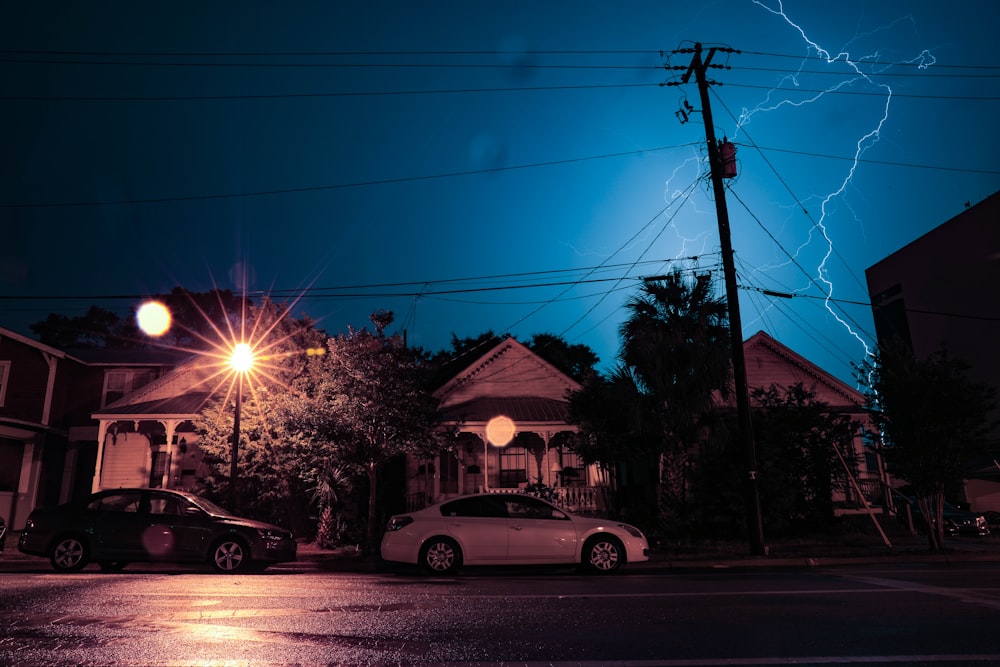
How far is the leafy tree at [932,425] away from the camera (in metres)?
14.5

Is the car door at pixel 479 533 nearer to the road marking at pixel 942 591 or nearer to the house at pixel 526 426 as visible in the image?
the road marking at pixel 942 591

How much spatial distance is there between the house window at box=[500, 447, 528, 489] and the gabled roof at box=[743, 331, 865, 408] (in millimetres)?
9012

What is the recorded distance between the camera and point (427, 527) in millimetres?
11906

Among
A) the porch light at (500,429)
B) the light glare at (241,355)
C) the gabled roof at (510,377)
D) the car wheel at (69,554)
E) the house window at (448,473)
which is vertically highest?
the gabled roof at (510,377)

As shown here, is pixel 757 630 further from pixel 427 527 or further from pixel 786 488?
pixel 786 488

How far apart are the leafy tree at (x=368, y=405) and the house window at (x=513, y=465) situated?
Result: 651 centimetres

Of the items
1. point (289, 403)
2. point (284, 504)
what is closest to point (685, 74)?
point (289, 403)

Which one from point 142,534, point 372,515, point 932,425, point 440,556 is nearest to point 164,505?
point 142,534

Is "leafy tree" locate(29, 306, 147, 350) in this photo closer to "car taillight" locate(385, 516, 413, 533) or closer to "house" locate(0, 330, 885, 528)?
"house" locate(0, 330, 885, 528)

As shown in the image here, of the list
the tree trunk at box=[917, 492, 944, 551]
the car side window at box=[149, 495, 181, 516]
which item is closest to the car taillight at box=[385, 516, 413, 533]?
the car side window at box=[149, 495, 181, 516]

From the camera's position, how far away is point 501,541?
39.0ft

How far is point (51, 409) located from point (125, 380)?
2676 millimetres

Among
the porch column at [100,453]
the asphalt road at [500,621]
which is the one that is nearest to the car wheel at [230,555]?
the asphalt road at [500,621]

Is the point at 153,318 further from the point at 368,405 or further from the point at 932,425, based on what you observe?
the point at 932,425
